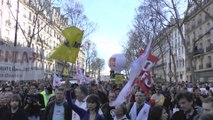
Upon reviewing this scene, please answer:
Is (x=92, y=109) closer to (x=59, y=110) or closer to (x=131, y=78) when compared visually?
(x=131, y=78)

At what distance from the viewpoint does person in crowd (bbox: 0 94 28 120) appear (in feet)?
20.9

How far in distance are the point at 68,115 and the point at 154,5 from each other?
23886 millimetres

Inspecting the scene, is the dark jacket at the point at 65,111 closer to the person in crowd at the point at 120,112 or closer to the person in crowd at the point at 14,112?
the person in crowd at the point at 14,112

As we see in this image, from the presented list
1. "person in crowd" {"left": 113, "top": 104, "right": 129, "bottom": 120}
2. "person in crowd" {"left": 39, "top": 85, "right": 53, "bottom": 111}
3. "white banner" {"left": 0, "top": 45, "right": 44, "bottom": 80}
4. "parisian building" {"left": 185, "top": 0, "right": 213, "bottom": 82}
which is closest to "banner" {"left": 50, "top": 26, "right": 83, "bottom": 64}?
"person in crowd" {"left": 113, "top": 104, "right": 129, "bottom": 120}

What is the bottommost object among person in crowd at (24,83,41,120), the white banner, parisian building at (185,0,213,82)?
person in crowd at (24,83,41,120)

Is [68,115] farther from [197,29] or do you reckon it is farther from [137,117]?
[197,29]

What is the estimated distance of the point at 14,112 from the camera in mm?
6383

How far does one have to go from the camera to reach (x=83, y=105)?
6387 mm

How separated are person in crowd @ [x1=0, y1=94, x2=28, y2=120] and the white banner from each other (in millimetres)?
3279

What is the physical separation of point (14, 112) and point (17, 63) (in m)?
3.93

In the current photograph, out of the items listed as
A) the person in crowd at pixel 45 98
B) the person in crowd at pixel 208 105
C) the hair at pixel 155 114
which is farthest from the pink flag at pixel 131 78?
the person in crowd at pixel 45 98

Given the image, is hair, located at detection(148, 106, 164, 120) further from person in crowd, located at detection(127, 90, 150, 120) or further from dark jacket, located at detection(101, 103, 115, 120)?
dark jacket, located at detection(101, 103, 115, 120)

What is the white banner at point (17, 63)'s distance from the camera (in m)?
9.63

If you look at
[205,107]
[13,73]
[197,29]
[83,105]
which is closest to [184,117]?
[205,107]
